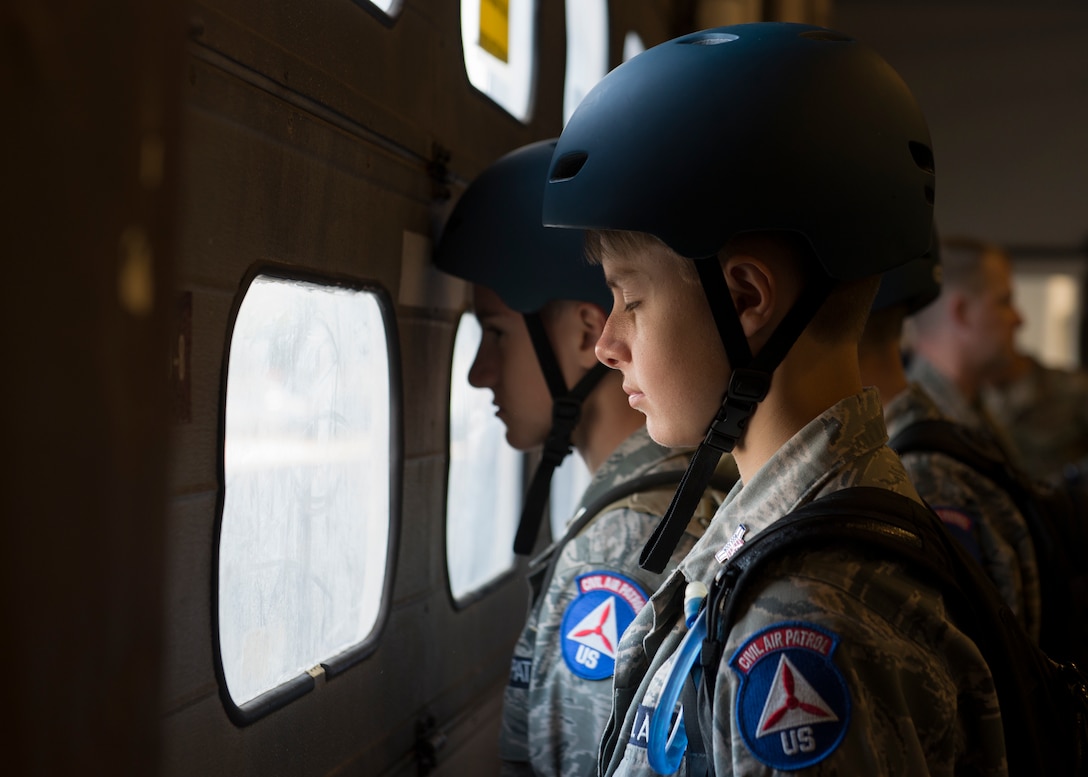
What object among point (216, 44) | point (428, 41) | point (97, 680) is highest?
point (428, 41)

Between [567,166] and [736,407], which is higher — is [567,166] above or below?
above

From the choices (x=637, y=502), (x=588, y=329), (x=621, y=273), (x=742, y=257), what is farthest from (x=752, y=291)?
(x=588, y=329)

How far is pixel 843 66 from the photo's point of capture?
1.28 meters

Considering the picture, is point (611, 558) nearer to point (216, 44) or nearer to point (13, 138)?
point (216, 44)

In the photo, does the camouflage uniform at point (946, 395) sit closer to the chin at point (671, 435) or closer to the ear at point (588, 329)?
the ear at point (588, 329)

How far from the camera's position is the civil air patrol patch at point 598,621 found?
4.90ft

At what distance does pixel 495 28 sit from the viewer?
215 cm

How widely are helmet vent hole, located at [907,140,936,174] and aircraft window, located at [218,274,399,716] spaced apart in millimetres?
794

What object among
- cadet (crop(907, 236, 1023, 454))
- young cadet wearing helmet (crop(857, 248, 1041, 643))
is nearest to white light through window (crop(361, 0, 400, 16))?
young cadet wearing helmet (crop(857, 248, 1041, 643))

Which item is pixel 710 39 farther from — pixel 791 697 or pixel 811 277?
pixel 791 697

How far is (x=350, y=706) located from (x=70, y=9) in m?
1.29

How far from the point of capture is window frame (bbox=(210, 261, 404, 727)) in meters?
1.16

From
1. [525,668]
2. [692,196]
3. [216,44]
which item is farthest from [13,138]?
[525,668]

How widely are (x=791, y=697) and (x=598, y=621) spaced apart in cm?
62
